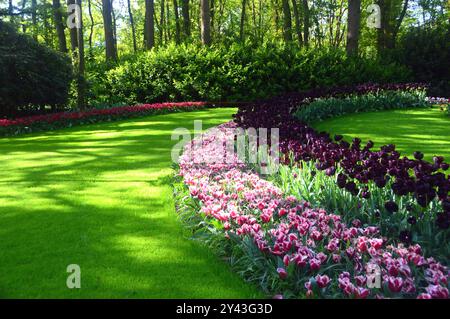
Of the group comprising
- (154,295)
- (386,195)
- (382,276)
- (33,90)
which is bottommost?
(154,295)

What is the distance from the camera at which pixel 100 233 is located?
4910 mm

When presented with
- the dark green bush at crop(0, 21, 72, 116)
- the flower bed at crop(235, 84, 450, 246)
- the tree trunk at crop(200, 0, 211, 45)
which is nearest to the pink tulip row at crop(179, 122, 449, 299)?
the flower bed at crop(235, 84, 450, 246)

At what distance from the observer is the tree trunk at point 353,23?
19.6m

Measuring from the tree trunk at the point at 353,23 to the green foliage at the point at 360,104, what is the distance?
16.6 feet

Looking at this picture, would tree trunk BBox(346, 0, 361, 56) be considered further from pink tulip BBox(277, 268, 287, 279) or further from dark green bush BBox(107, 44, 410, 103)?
pink tulip BBox(277, 268, 287, 279)

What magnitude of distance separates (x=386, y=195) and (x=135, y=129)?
9.36 meters

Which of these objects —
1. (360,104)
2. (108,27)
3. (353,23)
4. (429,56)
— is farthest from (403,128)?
(108,27)

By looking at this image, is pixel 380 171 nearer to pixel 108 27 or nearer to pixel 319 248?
pixel 319 248

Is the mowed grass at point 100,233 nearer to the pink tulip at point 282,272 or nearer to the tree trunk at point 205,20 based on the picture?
the pink tulip at point 282,272

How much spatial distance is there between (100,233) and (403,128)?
8638 mm
